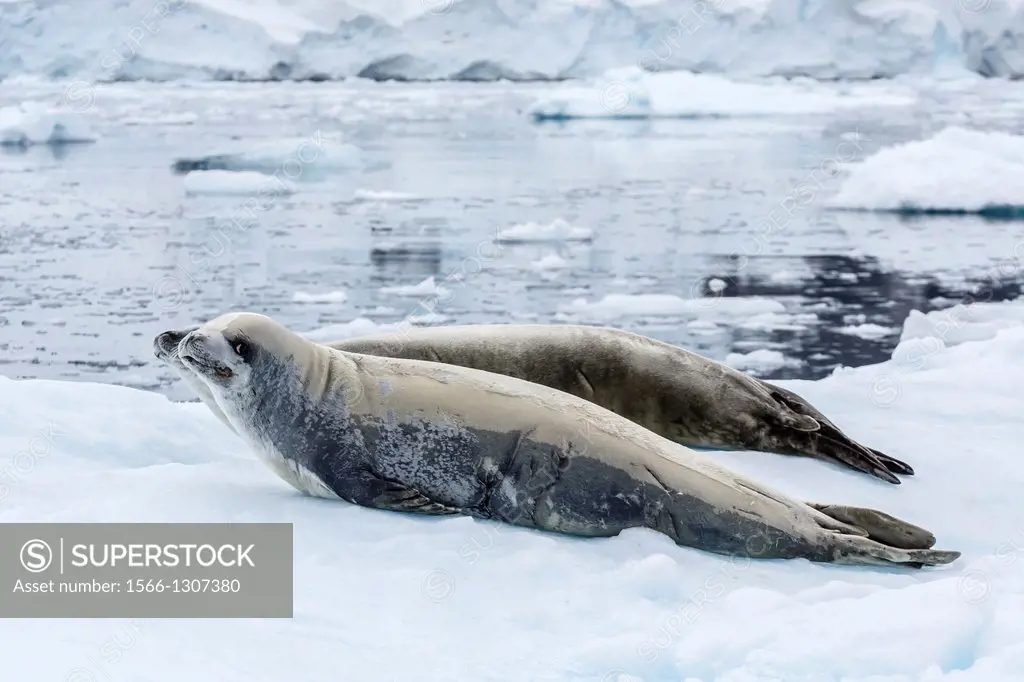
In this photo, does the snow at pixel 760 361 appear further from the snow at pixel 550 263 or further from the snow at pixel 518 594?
the snow at pixel 550 263

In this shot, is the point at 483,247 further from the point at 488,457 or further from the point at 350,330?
the point at 488,457

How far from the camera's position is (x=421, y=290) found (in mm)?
8938

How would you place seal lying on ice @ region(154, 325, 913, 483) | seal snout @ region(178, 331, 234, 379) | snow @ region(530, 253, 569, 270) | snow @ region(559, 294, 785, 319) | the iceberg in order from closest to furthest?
seal snout @ region(178, 331, 234, 379) < seal lying on ice @ region(154, 325, 913, 483) < snow @ region(559, 294, 785, 319) < snow @ region(530, 253, 569, 270) < the iceberg

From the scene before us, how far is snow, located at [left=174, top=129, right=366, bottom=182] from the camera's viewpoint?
16609 millimetres

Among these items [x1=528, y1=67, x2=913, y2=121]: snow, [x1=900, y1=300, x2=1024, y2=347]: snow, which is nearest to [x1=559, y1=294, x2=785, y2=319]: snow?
[x1=900, y1=300, x2=1024, y2=347]: snow

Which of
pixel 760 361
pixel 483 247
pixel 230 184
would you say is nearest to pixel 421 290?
pixel 483 247

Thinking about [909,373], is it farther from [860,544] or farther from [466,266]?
[466,266]

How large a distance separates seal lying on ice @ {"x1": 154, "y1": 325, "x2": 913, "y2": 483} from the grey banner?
1.29 meters

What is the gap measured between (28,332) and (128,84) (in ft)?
109

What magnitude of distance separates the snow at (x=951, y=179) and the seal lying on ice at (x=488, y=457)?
433 inches

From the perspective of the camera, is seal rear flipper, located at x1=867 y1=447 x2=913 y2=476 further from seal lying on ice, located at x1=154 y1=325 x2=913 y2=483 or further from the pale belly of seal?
the pale belly of seal

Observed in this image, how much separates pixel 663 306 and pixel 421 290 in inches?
72.4

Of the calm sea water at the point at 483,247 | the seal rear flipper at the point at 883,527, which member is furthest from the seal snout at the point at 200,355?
the calm sea water at the point at 483,247

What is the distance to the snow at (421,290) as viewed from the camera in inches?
349
